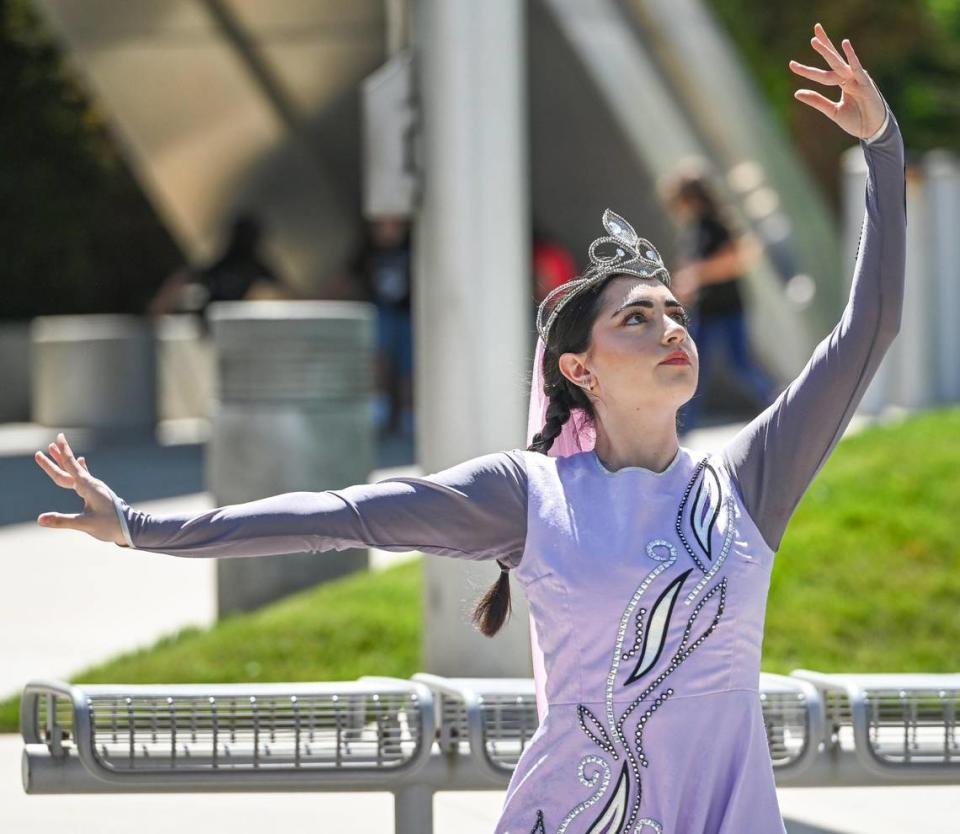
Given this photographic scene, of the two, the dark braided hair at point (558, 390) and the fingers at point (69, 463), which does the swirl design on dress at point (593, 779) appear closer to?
the dark braided hair at point (558, 390)

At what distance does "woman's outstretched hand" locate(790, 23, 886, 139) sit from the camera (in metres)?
3.33

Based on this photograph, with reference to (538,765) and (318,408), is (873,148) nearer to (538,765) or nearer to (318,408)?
(538,765)

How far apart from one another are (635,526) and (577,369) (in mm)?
333

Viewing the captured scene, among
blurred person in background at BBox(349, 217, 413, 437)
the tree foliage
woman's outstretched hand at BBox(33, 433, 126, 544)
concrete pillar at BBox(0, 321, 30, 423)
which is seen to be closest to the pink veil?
woman's outstretched hand at BBox(33, 433, 126, 544)

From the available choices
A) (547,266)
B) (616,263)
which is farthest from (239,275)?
(616,263)

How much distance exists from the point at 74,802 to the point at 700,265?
7196 mm

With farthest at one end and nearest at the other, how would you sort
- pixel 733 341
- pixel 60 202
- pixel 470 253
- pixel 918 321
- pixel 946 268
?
1. pixel 60 202
2. pixel 946 268
3. pixel 918 321
4. pixel 733 341
5. pixel 470 253

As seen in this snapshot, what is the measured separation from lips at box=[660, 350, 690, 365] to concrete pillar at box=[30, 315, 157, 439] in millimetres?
14818

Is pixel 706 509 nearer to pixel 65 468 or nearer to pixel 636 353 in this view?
pixel 636 353

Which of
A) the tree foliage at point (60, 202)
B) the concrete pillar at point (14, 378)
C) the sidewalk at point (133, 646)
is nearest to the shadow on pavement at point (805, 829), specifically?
the sidewalk at point (133, 646)

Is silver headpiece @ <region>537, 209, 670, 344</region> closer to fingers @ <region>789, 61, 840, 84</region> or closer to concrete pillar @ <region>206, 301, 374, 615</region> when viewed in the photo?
fingers @ <region>789, 61, 840, 84</region>

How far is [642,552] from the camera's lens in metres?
3.19

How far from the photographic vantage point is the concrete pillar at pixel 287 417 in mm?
8805

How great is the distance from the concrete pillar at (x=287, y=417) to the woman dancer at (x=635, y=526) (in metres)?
5.44
